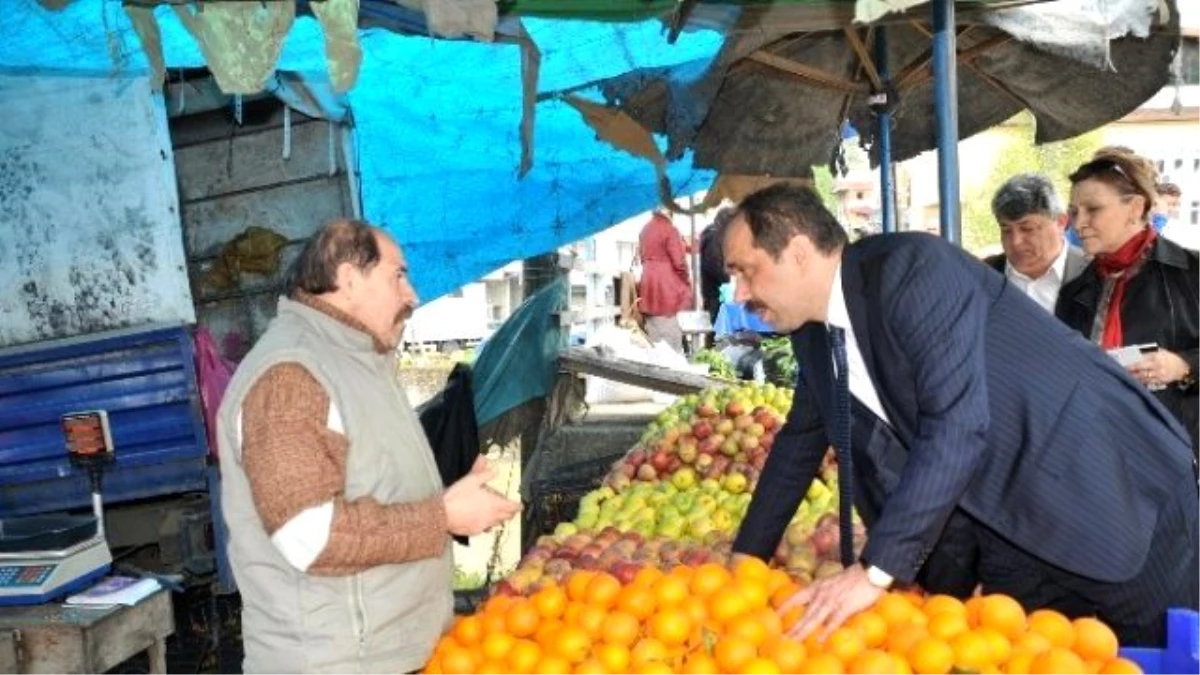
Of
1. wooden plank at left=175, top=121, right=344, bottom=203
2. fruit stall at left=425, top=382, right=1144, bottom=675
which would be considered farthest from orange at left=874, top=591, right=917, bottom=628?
wooden plank at left=175, top=121, right=344, bottom=203

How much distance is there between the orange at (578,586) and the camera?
221 centimetres

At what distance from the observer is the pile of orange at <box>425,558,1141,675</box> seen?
5.95ft

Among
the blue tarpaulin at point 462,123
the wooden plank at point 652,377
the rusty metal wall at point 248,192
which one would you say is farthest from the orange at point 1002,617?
the rusty metal wall at point 248,192

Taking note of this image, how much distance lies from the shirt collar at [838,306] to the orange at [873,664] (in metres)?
0.78

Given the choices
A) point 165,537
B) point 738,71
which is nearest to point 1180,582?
point 738,71

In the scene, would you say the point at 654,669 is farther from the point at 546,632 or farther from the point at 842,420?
the point at 842,420

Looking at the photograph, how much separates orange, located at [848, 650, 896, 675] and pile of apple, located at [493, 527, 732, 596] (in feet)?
2.89

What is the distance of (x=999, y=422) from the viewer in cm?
223

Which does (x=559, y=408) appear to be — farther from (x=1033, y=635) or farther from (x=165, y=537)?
(x=1033, y=635)

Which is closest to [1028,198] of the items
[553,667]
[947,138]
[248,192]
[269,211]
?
[947,138]

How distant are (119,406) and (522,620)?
3.86 meters

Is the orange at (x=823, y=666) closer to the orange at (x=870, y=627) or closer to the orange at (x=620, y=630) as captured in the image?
the orange at (x=870, y=627)

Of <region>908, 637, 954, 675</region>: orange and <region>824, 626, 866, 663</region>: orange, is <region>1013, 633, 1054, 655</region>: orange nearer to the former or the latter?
<region>908, 637, 954, 675</region>: orange

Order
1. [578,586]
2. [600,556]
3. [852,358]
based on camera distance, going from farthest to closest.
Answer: [600,556] < [852,358] < [578,586]
